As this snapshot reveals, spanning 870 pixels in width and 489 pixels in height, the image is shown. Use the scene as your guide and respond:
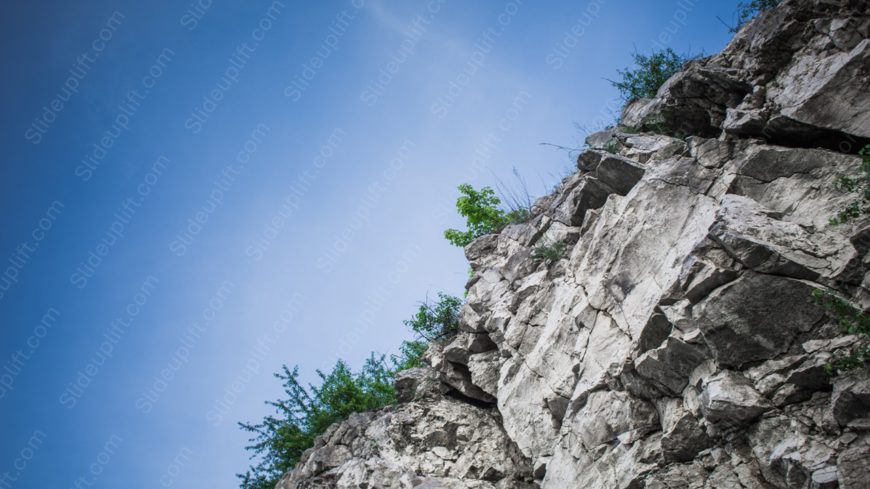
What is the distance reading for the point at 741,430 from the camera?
8625 millimetres

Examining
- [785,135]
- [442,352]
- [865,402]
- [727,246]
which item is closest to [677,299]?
[727,246]

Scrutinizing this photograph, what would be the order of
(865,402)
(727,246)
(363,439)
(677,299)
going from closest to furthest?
(865,402)
(727,246)
(677,299)
(363,439)

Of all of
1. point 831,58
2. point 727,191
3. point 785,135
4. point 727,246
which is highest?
point 831,58

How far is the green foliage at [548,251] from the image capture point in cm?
1529

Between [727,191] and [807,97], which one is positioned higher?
[807,97]

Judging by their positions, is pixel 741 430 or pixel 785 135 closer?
pixel 741 430

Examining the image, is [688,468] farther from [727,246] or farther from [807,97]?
[807,97]

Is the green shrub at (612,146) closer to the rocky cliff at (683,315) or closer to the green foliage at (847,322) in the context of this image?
the rocky cliff at (683,315)

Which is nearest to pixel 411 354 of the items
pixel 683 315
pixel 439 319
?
pixel 439 319

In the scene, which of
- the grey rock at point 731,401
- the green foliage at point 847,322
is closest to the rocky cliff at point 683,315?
the grey rock at point 731,401

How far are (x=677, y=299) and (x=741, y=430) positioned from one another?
268 centimetres

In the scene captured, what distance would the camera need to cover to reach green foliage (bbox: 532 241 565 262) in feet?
50.2

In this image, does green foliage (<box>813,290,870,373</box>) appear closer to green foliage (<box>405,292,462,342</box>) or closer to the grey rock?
the grey rock

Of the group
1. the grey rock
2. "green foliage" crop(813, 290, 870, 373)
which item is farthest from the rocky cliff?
"green foliage" crop(813, 290, 870, 373)
